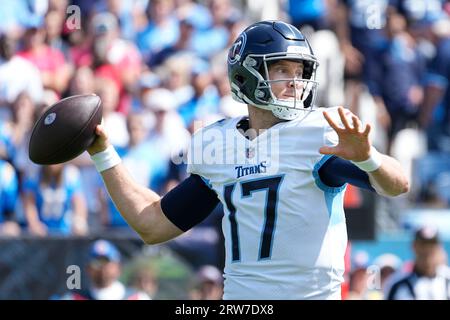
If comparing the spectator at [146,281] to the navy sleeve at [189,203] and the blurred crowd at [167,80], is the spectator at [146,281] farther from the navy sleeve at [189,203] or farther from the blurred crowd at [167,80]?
the navy sleeve at [189,203]

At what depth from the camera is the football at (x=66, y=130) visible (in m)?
4.13

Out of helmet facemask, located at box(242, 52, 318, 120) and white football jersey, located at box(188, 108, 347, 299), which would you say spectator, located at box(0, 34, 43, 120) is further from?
white football jersey, located at box(188, 108, 347, 299)

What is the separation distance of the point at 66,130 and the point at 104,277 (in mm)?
3328

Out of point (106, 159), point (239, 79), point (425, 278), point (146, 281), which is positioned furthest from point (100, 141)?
point (425, 278)

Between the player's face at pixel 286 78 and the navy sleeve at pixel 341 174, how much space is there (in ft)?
1.09

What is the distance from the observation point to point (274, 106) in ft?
13.1

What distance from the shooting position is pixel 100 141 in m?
4.21

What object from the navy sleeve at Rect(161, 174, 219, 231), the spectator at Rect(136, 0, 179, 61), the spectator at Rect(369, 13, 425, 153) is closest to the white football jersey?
the navy sleeve at Rect(161, 174, 219, 231)

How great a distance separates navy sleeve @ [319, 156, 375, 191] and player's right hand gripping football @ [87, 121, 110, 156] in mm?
943

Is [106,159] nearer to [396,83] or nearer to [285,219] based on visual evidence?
[285,219]

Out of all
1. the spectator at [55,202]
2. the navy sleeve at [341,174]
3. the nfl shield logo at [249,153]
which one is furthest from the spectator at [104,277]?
the navy sleeve at [341,174]

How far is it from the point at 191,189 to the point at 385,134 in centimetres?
623
